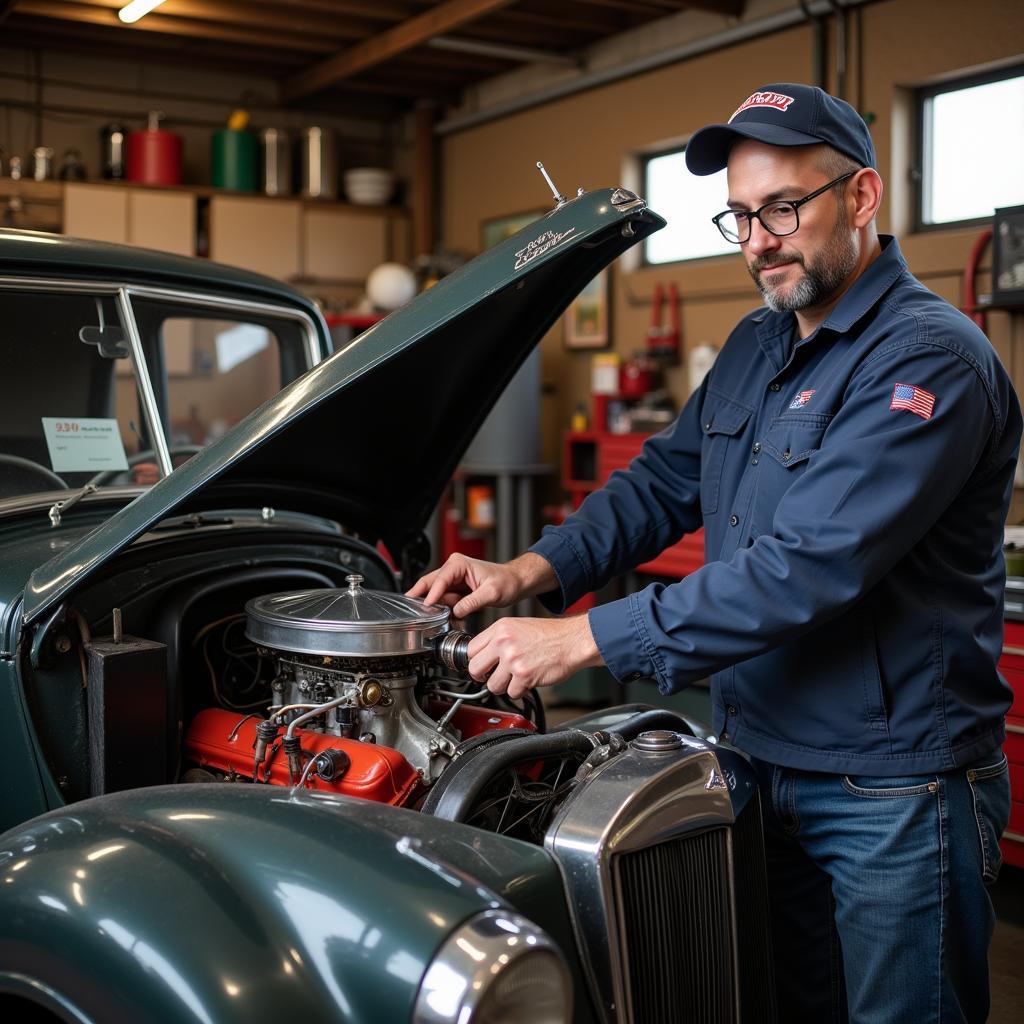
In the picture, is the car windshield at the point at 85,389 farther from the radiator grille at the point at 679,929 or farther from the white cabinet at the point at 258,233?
the white cabinet at the point at 258,233

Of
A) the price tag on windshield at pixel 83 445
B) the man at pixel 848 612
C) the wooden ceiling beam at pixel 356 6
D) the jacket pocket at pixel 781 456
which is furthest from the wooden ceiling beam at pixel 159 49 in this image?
the jacket pocket at pixel 781 456

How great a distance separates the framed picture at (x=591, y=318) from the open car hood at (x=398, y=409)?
5.90 m

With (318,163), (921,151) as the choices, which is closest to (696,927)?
(921,151)

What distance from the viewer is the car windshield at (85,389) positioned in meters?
2.44

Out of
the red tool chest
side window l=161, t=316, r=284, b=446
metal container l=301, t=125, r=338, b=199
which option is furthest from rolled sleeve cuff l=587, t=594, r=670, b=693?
metal container l=301, t=125, r=338, b=199

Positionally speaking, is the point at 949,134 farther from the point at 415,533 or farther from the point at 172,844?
the point at 172,844

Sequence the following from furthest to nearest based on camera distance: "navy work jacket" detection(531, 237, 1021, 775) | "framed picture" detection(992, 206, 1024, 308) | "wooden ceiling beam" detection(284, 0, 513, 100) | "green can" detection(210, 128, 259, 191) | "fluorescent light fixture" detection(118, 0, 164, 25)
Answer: "green can" detection(210, 128, 259, 191)
"wooden ceiling beam" detection(284, 0, 513, 100)
"fluorescent light fixture" detection(118, 0, 164, 25)
"framed picture" detection(992, 206, 1024, 308)
"navy work jacket" detection(531, 237, 1021, 775)

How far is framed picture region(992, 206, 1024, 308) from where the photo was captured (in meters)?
5.29

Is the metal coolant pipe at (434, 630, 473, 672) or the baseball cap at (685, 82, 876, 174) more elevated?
the baseball cap at (685, 82, 876, 174)

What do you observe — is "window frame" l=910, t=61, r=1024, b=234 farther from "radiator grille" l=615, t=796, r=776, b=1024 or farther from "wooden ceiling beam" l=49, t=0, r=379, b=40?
"radiator grille" l=615, t=796, r=776, b=1024

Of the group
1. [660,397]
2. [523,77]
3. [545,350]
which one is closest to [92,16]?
[523,77]

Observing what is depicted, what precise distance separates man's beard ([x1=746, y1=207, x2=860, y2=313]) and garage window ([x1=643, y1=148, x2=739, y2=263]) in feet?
19.2

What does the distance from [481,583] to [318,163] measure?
8.45 m

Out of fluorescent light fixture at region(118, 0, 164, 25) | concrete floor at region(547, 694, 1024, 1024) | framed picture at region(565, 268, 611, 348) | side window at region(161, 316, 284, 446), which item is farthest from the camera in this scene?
framed picture at region(565, 268, 611, 348)
